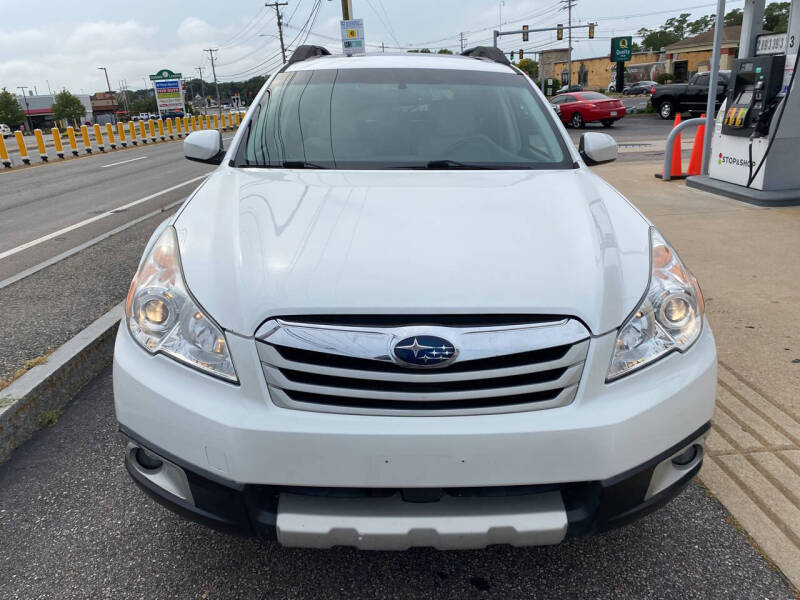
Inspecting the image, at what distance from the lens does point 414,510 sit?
5.52 ft

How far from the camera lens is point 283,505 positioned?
1708 mm

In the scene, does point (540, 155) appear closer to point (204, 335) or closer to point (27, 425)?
point (204, 335)

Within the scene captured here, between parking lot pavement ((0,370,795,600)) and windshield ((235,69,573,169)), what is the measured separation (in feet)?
5.16

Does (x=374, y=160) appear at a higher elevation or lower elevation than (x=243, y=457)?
higher

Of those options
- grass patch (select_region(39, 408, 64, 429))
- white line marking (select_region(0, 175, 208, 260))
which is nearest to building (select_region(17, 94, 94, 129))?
white line marking (select_region(0, 175, 208, 260))

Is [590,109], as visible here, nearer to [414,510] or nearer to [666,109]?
[666,109]

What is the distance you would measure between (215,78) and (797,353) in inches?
3958

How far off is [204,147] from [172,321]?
1.69m

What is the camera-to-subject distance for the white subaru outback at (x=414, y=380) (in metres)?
1.64

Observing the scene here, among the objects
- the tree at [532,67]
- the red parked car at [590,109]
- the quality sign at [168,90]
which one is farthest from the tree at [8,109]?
the red parked car at [590,109]

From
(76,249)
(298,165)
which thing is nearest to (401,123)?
(298,165)

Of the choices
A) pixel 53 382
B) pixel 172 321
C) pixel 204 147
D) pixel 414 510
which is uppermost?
pixel 204 147

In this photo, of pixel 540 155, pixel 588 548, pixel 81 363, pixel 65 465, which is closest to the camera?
pixel 588 548

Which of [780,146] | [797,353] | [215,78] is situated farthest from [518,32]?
[215,78]
